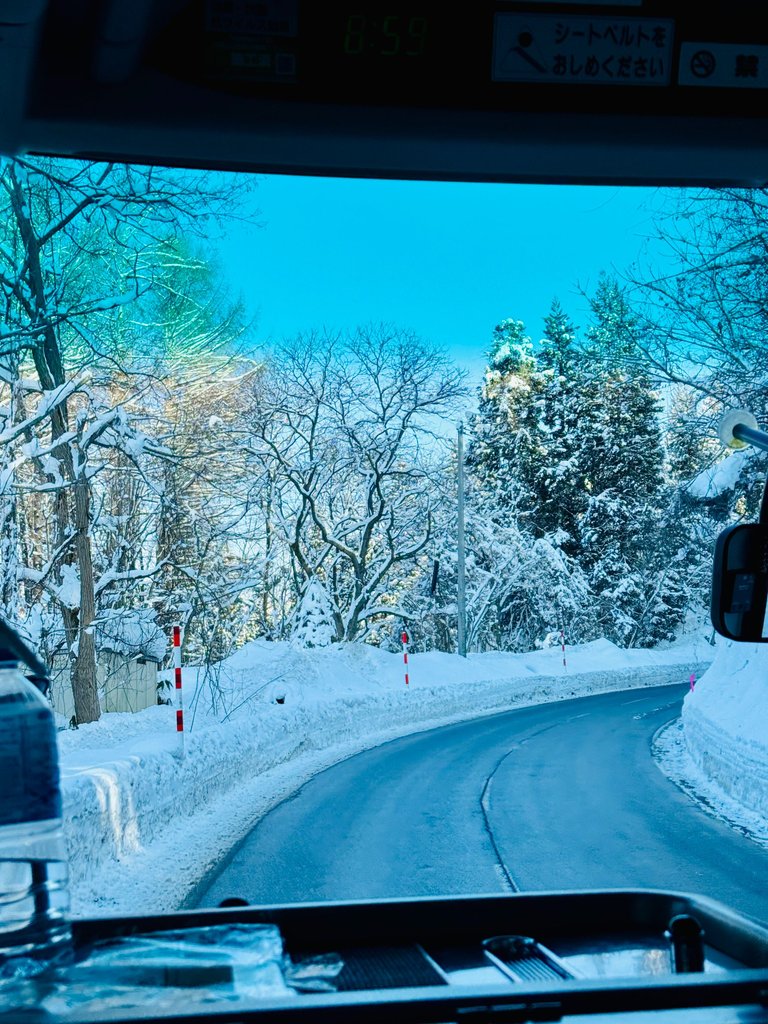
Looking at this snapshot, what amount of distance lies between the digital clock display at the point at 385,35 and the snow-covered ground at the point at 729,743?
7.28m

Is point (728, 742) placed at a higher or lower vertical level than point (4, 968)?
lower

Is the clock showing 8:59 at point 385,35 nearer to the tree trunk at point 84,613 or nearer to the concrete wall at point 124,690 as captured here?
the tree trunk at point 84,613

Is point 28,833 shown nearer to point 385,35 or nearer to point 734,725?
point 385,35

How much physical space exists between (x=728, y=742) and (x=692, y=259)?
5596mm

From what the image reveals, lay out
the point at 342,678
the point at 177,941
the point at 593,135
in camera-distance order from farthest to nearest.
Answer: the point at 342,678
the point at 593,135
the point at 177,941

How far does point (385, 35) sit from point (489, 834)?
7469 mm

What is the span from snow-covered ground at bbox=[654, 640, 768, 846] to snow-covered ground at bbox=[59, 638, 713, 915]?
4.19 m

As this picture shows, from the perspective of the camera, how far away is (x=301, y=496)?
77.2 ft

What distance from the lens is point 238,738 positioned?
509 inches

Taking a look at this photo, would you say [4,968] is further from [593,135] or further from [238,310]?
[238,310]

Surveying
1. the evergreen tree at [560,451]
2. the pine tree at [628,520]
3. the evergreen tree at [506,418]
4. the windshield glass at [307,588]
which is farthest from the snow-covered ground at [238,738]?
the evergreen tree at [560,451]

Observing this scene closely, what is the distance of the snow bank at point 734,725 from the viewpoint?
10.1m

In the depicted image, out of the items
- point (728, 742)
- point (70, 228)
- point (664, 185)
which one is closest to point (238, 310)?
point (70, 228)

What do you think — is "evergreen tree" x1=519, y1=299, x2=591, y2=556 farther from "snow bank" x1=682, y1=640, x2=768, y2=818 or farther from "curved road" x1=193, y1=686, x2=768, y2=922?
"curved road" x1=193, y1=686, x2=768, y2=922
